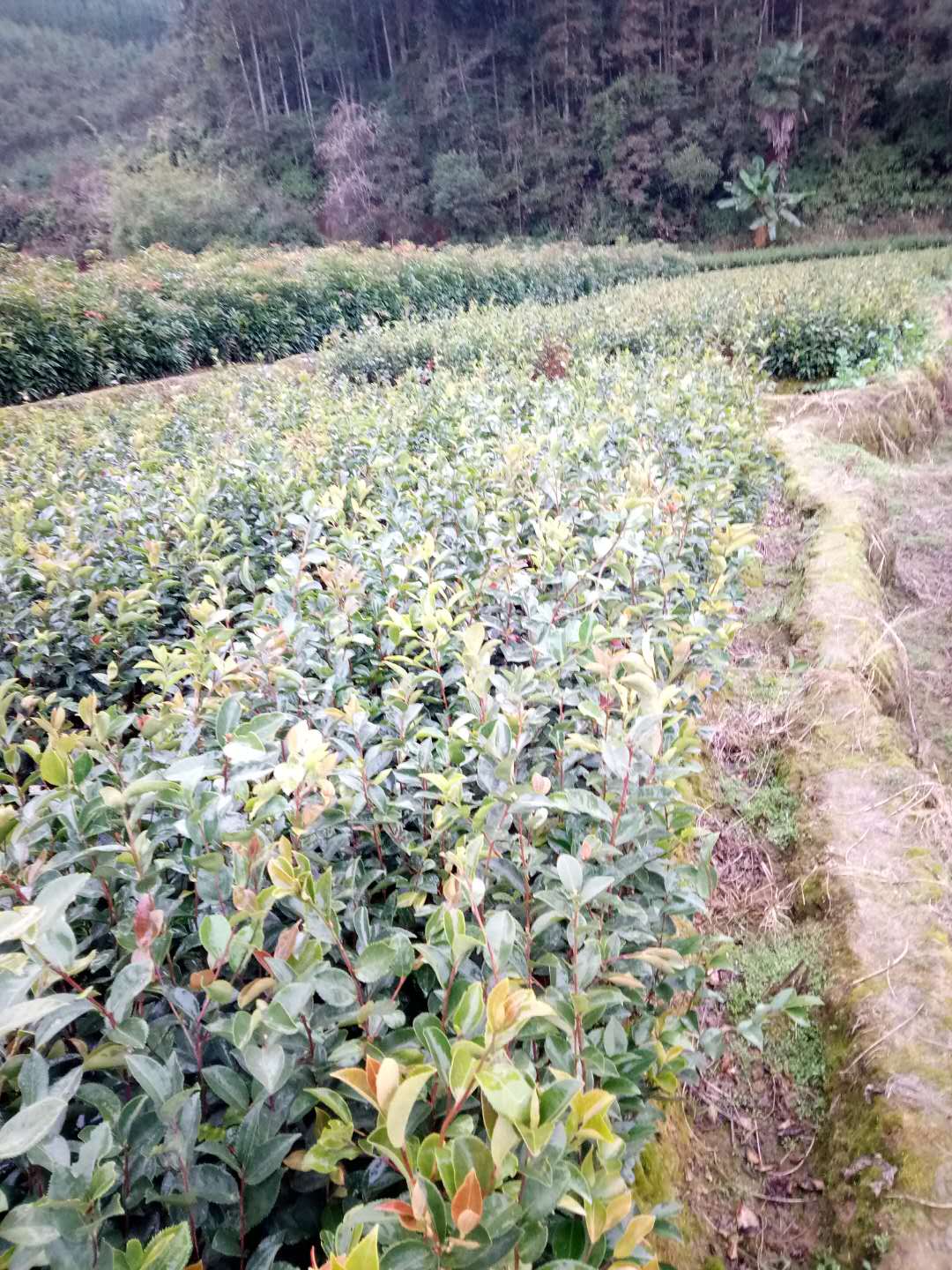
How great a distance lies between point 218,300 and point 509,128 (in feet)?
72.6

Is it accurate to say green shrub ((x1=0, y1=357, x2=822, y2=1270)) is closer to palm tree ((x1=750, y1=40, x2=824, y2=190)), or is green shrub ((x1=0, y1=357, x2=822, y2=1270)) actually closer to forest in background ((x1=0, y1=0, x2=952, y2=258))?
forest in background ((x1=0, y1=0, x2=952, y2=258))

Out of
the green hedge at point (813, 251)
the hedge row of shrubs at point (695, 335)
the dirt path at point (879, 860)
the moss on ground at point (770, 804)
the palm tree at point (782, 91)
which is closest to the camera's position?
the dirt path at point (879, 860)

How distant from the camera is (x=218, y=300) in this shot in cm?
1075

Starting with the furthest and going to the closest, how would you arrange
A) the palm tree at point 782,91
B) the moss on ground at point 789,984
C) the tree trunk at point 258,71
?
the tree trunk at point 258,71 < the palm tree at point 782,91 < the moss on ground at point 789,984

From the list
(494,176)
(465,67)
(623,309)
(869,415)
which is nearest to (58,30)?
(465,67)

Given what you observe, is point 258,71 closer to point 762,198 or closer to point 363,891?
point 762,198

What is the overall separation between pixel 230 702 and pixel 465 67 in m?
34.6

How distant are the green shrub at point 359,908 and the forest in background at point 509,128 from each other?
24693mm

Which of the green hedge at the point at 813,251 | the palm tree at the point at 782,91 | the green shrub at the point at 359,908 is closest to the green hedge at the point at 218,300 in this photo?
the green hedge at the point at 813,251

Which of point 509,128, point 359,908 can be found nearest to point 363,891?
point 359,908

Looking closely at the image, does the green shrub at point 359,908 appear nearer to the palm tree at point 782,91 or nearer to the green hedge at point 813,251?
the green hedge at point 813,251

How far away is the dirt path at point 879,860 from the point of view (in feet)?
3.71

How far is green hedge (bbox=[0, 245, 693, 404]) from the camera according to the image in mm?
8320

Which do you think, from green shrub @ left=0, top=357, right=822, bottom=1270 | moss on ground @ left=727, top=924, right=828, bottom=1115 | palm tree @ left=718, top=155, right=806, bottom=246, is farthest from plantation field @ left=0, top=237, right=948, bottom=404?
palm tree @ left=718, top=155, right=806, bottom=246
